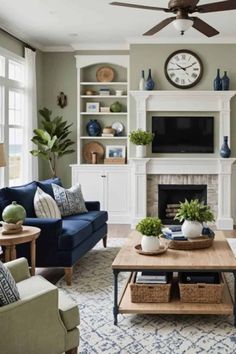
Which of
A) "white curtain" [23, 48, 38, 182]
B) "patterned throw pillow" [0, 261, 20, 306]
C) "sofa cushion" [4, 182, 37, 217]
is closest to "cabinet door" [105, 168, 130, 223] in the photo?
"white curtain" [23, 48, 38, 182]

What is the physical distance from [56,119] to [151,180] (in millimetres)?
1973

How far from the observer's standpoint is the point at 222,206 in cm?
716

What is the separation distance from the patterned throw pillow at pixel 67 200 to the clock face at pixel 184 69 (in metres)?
2.96

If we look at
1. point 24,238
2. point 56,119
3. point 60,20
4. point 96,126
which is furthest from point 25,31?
point 24,238

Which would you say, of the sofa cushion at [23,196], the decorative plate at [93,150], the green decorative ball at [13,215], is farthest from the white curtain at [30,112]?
the green decorative ball at [13,215]

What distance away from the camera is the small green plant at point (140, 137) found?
700cm

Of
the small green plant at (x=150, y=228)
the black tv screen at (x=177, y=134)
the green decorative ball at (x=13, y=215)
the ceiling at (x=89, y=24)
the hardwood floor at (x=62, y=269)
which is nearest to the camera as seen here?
the small green plant at (x=150, y=228)

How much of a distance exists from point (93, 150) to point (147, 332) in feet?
16.4

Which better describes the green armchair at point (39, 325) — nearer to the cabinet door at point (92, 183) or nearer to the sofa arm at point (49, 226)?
the sofa arm at point (49, 226)

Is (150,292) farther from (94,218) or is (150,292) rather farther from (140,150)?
(140,150)

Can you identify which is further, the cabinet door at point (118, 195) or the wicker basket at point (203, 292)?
the cabinet door at point (118, 195)

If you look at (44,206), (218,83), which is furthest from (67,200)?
(218,83)

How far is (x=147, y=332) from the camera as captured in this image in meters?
3.16

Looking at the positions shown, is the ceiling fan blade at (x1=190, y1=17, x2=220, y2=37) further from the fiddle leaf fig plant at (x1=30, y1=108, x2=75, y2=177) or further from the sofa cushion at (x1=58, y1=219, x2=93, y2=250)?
the fiddle leaf fig plant at (x1=30, y1=108, x2=75, y2=177)
